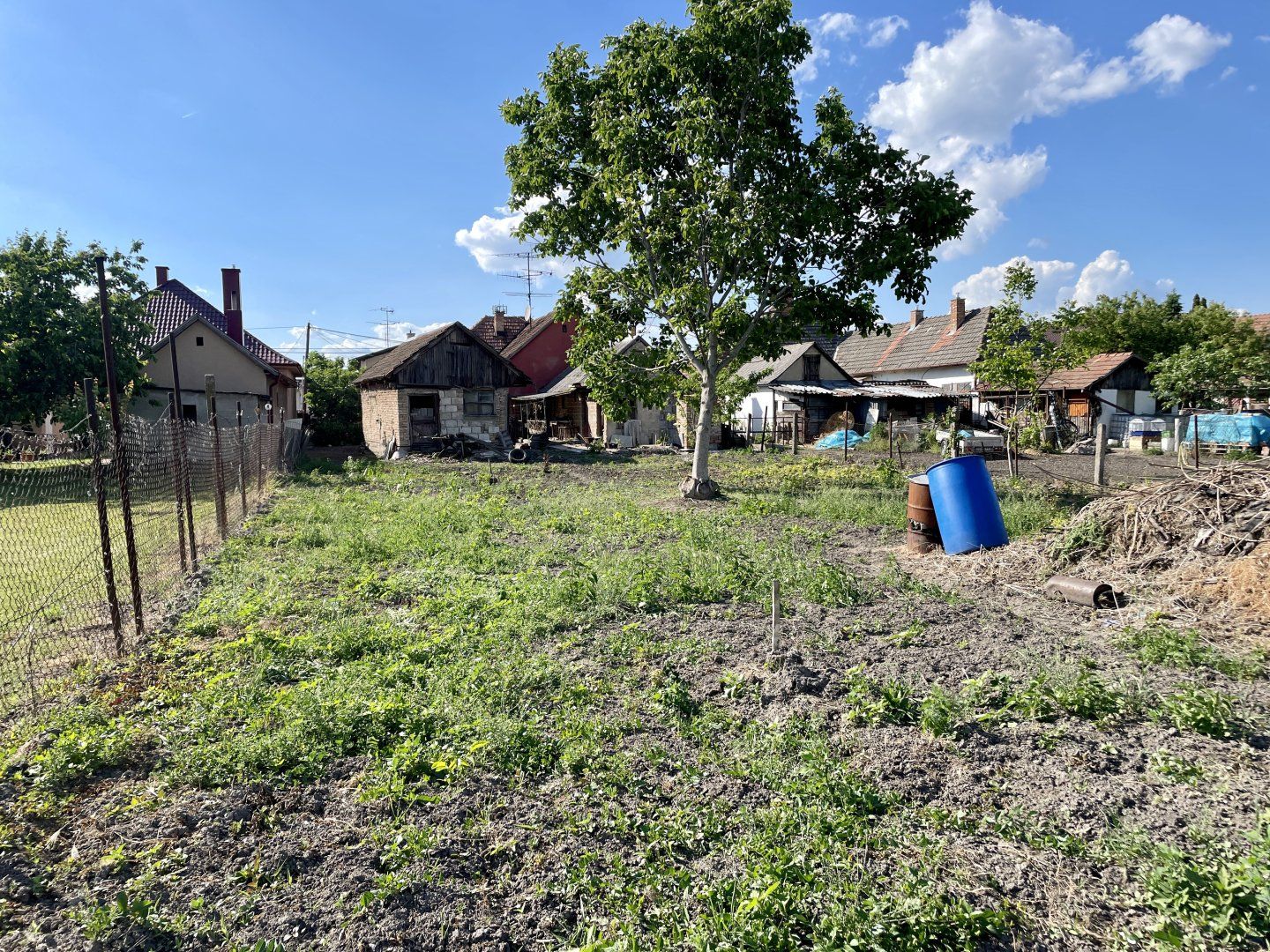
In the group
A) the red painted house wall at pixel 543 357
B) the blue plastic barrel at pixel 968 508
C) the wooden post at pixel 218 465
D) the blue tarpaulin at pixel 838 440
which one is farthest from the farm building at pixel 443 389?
the blue plastic barrel at pixel 968 508

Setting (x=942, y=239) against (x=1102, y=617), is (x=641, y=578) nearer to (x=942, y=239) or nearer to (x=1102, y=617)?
(x=1102, y=617)

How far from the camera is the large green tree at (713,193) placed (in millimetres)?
11664

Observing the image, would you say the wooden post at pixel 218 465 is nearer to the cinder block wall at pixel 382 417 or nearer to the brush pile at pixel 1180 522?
the brush pile at pixel 1180 522

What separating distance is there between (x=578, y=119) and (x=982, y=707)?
12153mm

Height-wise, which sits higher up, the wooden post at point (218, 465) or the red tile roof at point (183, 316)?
the red tile roof at point (183, 316)

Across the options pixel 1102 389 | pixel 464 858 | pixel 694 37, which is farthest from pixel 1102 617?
pixel 1102 389

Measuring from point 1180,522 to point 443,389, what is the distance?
23653 millimetres

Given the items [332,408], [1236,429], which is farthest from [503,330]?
[1236,429]

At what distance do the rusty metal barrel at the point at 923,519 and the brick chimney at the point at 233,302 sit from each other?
102 feet

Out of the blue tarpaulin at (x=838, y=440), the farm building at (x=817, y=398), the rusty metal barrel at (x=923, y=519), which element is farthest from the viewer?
the farm building at (x=817, y=398)

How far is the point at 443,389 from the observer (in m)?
26.3

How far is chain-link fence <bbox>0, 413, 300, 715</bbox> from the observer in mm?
4848

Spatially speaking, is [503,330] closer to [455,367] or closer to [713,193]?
[455,367]

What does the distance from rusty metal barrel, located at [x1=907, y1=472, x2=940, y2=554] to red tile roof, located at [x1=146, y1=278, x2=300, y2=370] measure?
2542cm
